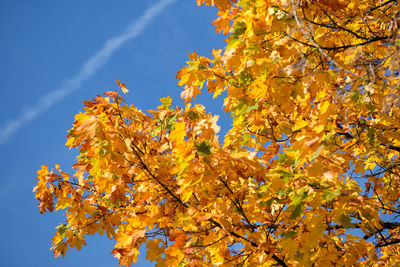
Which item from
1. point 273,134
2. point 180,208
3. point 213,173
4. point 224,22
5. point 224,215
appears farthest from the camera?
point 273,134

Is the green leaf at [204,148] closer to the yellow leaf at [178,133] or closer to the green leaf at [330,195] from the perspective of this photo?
the yellow leaf at [178,133]

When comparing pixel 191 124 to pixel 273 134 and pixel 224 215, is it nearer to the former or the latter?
pixel 224 215

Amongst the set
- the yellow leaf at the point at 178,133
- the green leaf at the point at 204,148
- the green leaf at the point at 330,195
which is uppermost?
the yellow leaf at the point at 178,133

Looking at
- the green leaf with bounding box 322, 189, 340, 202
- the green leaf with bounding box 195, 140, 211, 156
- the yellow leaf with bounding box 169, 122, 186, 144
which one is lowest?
the green leaf with bounding box 322, 189, 340, 202

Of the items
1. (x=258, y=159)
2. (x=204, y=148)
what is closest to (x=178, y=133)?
(x=204, y=148)

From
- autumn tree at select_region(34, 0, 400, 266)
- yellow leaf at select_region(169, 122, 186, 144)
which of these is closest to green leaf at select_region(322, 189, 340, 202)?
autumn tree at select_region(34, 0, 400, 266)

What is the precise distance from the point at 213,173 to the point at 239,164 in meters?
0.32

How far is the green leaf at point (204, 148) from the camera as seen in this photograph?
266 centimetres

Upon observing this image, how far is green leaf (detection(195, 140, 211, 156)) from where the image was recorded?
266cm

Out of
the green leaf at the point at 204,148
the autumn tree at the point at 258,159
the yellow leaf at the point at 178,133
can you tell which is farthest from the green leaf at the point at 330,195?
the yellow leaf at the point at 178,133

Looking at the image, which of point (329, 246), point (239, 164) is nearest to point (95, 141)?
point (239, 164)

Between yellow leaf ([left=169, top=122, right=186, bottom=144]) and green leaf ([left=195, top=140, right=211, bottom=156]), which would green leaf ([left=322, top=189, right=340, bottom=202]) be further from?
yellow leaf ([left=169, top=122, right=186, bottom=144])

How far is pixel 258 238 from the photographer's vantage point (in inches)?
129

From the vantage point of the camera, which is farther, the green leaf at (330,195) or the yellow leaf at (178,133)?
the yellow leaf at (178,133)
